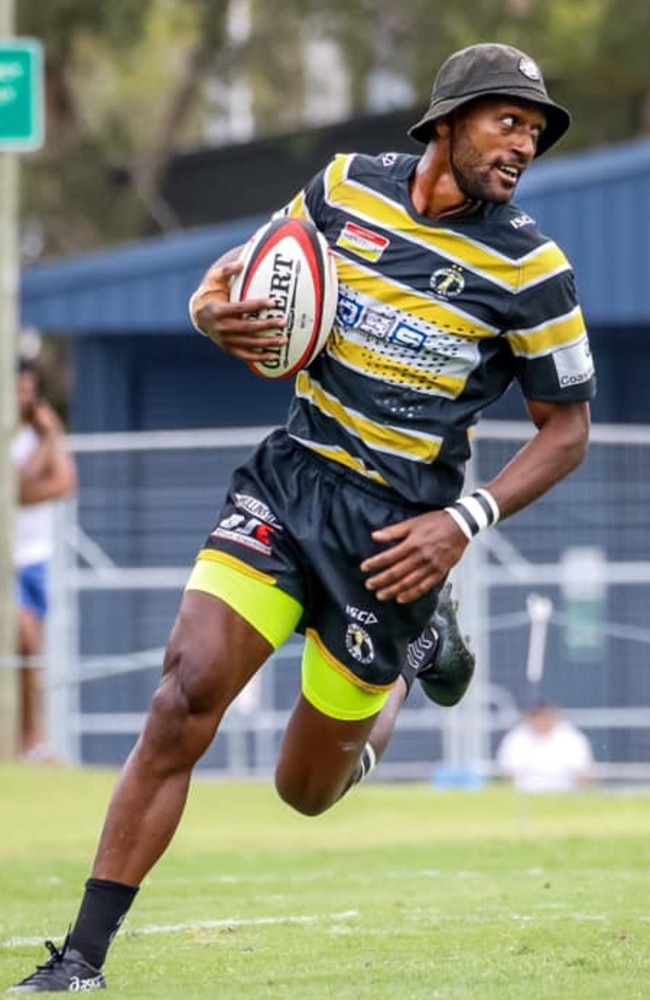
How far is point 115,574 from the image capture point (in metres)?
17.8

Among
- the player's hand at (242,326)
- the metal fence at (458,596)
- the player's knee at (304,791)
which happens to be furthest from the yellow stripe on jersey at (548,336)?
the metal fence at (458,596)

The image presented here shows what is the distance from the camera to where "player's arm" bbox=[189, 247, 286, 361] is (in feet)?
22.8

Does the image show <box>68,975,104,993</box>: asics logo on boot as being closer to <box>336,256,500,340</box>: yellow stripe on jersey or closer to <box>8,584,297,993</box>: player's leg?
<box>8,584,297,993</box>: player's leg

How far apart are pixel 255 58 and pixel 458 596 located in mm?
16680

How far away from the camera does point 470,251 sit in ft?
→ 22.9

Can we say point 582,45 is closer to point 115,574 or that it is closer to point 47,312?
point 47,312

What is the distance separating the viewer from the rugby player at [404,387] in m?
6.91

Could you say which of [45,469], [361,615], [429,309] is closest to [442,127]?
[429,309]

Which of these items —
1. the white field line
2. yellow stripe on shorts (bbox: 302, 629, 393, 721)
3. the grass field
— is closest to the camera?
the grass field

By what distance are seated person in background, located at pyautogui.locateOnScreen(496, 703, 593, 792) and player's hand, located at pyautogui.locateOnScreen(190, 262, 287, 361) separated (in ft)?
30.1

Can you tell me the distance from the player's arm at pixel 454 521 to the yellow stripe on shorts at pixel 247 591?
0.82ft

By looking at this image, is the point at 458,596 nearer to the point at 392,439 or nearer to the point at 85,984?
the point at 392,439

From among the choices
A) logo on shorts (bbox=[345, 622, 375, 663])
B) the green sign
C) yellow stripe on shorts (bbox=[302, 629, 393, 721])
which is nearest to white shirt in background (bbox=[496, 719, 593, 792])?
the green sign

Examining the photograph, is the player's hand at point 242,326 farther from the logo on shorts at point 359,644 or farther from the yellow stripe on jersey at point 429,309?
the logo on shorts at point 359,644
